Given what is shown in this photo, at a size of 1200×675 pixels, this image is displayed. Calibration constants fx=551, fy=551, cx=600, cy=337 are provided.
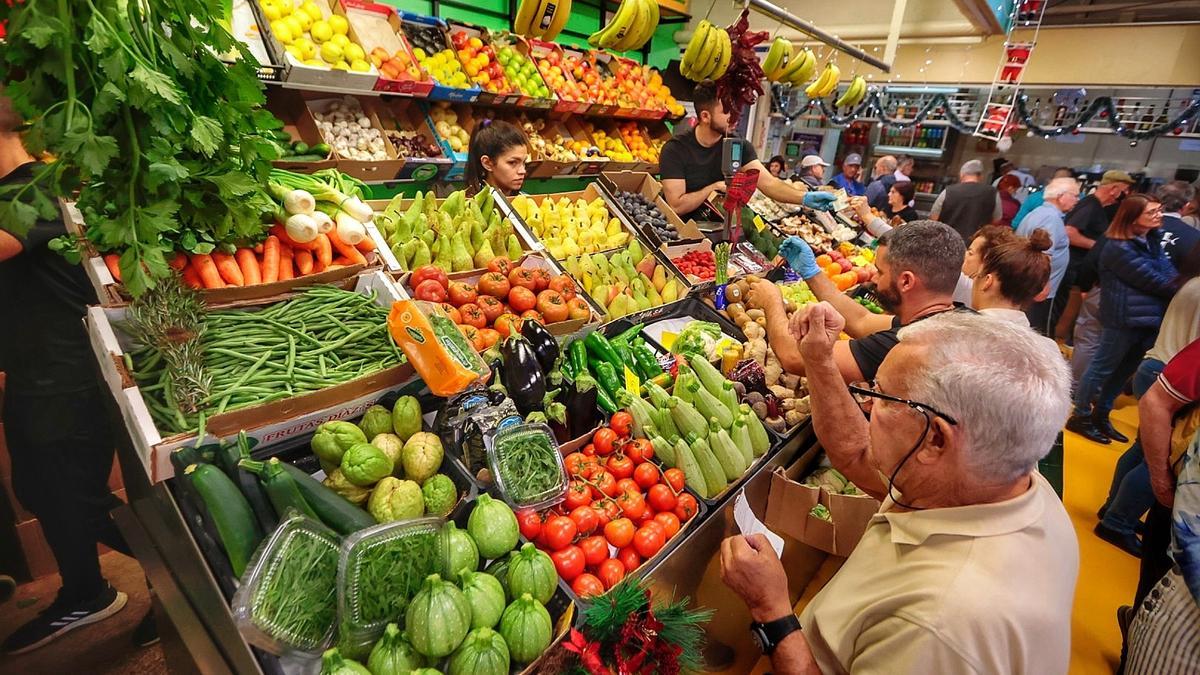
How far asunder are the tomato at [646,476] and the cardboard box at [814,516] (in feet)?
2.09

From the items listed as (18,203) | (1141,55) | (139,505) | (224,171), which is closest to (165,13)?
(224,171)

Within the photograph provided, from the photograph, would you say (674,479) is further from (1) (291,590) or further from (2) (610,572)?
(1) (291,590)

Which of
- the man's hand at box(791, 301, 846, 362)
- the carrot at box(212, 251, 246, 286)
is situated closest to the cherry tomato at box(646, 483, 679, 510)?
the man's hand at box(791, 301, 846, 362)

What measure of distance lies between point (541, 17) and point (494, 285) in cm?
346

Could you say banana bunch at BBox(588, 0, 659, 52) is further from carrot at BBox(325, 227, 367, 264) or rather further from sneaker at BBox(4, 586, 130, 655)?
sneaker at BBox(4, 586, 130, 655)

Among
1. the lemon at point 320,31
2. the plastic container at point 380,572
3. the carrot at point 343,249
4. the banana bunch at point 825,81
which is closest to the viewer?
the plastic container at point 380,572

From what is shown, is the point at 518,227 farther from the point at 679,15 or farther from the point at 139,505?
the point at 679,15

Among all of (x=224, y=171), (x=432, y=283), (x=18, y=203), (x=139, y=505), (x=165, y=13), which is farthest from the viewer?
(x=432, y=283)

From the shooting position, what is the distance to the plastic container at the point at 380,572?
1.31m

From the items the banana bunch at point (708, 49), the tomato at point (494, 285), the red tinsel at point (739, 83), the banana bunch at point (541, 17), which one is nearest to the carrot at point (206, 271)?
the tomato at point (494, 285)

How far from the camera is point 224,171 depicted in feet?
6.36

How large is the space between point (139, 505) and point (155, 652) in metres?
1.20

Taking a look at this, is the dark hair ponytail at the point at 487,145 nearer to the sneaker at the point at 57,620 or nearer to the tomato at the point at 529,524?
the tomato at the point at 529,524

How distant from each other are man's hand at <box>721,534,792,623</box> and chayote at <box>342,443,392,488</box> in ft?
3.63
